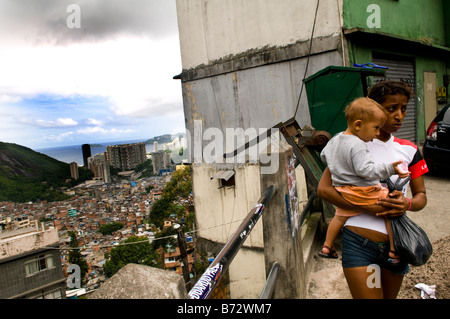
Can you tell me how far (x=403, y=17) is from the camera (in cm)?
795

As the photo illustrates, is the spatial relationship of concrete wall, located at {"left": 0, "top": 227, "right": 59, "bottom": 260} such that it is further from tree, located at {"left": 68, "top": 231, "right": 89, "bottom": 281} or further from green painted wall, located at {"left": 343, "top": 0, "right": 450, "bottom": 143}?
green painted wall, located at {"left": 343, "top": 0, "right": 450, "bottom": 143}

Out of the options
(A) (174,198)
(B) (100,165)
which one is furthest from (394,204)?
(B) (100,165)

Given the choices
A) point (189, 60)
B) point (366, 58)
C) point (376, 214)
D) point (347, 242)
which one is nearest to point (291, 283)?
point (347, 242)

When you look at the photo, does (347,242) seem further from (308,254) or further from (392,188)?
(308,254)

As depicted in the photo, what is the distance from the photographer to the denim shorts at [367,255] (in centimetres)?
150

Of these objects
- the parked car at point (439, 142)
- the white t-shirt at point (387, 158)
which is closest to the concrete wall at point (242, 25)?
the parked car at point (439, 142)

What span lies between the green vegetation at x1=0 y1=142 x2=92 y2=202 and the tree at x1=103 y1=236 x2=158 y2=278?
1928 centimetres

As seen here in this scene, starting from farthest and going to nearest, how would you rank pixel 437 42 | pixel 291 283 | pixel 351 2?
pixel 437 42 → pixel 351 2 → pixel 291 283

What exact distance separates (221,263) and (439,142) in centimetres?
608

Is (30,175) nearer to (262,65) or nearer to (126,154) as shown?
(126,154)

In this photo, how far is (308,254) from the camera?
2.99 m

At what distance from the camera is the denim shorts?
150 centimetres
